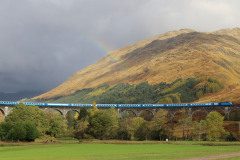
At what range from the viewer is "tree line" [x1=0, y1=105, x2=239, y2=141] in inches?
4225

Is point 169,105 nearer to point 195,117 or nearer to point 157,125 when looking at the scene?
point 195,117

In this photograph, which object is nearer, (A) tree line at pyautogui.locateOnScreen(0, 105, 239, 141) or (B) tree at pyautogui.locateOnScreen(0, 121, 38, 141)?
(B) tree at pyautogui.locateOnScreen(0, 121, 38, 141)

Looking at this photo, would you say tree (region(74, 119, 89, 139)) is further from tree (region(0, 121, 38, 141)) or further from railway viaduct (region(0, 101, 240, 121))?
railway viaduct (region(0, 101, 240, 121))

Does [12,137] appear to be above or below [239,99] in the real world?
below

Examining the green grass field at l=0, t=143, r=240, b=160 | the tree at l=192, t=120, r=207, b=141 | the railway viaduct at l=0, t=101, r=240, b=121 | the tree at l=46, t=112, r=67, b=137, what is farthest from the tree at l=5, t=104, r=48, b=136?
the green grass field at l=0, t=143, r=240, b=160

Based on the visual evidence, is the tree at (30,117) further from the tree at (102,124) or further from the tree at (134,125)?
the tree at (134,125)

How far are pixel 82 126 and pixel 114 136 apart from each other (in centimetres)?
1054

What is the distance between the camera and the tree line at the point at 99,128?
10731 cm

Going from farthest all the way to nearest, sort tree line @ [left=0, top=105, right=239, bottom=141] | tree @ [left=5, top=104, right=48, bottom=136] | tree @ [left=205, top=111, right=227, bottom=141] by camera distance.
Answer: tree @ [left=5, top=104, right=48, bottom=136]
tree @ [left=205, top=111, right=227, bottom=141]
tree line @ [left=0, top=105, right=239, bottom=141]

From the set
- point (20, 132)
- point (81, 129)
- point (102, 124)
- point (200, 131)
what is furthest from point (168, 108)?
point (20, 132)

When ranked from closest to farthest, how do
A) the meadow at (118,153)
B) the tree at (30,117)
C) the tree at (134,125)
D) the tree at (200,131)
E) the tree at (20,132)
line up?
the meadow at (118,153)
the tree at (20,132)
the tree at (200,131)
the tree at (30,117)
the tree at (134,125)

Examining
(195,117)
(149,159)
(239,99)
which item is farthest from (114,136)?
(239,99)

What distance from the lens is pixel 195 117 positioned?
177875 mm

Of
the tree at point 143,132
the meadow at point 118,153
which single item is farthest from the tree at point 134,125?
the meadow at point 118,153
